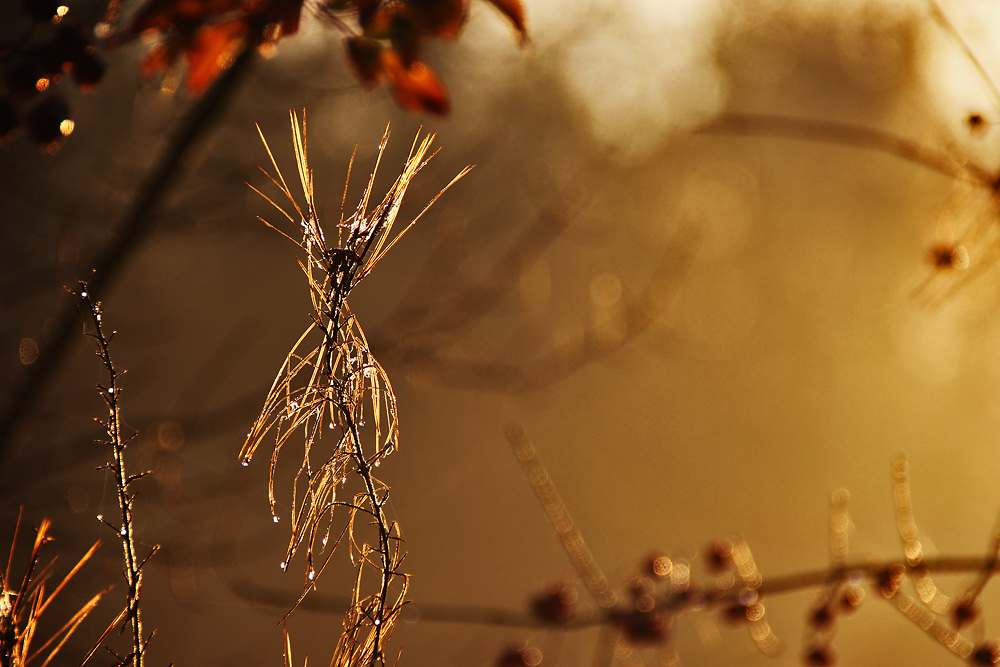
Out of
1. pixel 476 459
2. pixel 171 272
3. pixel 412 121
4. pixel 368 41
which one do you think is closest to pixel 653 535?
pixel 476 459

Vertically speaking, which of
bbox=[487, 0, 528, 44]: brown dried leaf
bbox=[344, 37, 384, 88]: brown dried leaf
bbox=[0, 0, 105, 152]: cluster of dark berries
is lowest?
bbox=[0, 0, 105, 152]: cluster of dark berries

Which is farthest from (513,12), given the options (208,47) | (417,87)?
(208,47)

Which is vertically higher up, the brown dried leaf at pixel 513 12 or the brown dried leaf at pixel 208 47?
the brown dried leaf at pixel 513 12

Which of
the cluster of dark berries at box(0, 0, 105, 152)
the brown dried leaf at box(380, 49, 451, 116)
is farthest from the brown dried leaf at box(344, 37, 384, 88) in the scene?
the cluster of dark berries at box(0, 0, 105, 152)

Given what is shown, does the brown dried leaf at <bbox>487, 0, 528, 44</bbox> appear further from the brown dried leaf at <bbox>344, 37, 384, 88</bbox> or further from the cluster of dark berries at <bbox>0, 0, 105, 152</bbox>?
the cluster of dark berries at <bbox>0, 0, 105, 152</bbox>

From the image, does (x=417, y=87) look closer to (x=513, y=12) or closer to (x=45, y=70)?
(x=513, y=12)

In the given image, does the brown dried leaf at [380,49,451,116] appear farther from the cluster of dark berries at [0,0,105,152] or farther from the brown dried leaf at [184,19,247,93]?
the cluster of dark berries at [0,0,105,152]

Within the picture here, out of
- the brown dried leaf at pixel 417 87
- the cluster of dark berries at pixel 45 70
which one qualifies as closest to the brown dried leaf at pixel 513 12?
Result: the brown dried leaf at pixel 417 87

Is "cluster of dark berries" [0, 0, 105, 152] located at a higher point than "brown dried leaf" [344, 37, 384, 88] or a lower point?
lower

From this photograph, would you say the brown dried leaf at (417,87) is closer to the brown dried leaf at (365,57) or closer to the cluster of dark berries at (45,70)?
the brown dried leaf at (365,57)
